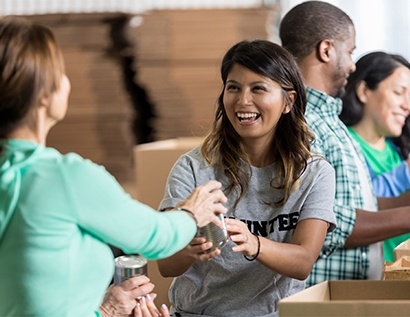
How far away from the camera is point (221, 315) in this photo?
2.59 meters

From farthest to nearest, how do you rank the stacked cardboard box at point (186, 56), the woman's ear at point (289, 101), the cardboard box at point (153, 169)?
the stacked cardboard box at point (186, 56), the cardboard box at point (153, 169), the woman's ear at point (289, 101)

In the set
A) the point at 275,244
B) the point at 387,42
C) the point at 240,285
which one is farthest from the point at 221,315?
the point at 387,42

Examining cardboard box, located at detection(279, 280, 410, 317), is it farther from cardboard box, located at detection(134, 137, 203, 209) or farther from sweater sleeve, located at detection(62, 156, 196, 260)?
cardboard box, located at detection(134, 137, 203, 209)

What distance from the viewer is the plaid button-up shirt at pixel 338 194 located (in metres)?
3.10

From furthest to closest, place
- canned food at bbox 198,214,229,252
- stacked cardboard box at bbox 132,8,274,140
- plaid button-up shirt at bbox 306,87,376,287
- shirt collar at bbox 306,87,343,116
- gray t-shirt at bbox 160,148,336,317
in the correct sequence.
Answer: stacked cardboard box at bbox 132,8,274,140, shirt collar at bbox 306,87,343,116, plaid button-up shirt at bbox 306,87,376,287, gray t-shirt at bbox 160,148,336,317, canned food at bbox 198,214,229,252

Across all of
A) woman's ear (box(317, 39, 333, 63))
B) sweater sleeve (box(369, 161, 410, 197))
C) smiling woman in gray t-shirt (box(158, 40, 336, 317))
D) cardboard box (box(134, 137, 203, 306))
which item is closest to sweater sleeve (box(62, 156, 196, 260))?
smiling woman in gray t-shirt (box(158, 40, 336, 317))

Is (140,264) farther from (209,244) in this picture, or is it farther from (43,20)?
(43,20)

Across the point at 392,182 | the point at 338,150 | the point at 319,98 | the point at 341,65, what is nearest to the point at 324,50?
the point at 341,65

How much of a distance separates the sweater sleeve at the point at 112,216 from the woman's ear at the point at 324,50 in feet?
4.90

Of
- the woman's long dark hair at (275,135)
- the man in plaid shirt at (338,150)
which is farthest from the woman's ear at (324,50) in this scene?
the woman's long dark hair at (275,135)

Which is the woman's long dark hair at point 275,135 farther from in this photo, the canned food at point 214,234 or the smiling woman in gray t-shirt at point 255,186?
the canned food at point 214,234

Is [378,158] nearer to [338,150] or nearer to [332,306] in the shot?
[338,150]

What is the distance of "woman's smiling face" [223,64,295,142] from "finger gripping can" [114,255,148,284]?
0.45m

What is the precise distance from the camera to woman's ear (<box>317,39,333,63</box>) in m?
3.30
